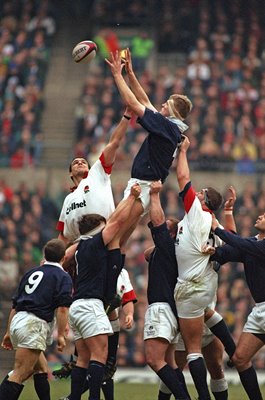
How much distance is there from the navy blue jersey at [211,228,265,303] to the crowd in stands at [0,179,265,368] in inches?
289

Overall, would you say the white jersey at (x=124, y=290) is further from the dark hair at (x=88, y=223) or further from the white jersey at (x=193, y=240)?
the dark hair at (x=88, y=223)

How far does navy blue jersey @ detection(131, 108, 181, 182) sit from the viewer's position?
11.3 m

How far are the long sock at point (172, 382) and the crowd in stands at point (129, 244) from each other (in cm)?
771

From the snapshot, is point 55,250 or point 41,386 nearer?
point 55,250

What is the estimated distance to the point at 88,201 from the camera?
11719mm

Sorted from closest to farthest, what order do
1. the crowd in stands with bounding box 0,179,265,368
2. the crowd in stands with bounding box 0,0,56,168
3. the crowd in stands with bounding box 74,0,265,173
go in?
the crowd in stands with bounding box 0,179,265,368
the crowd in stands with bounding box 74,0,265,173
the crowd in stands with bounding box 0,0,56,168

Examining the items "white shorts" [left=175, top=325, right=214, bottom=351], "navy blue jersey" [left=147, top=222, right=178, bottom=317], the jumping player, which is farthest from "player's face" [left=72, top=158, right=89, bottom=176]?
"white shorts" [left=175, top=325, right=214, bottom=351]

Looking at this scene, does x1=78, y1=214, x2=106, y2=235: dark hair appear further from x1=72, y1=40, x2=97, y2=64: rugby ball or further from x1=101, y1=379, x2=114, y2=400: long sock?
x1=72, y1=40, x2=97, y2=64: rugby ball

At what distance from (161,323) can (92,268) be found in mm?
878

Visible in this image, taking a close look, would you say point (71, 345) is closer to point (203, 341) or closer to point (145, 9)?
point (203, 341)

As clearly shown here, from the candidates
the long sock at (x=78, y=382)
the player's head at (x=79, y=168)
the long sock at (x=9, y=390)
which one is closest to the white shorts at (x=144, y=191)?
the player's head at (x=79, y=168)

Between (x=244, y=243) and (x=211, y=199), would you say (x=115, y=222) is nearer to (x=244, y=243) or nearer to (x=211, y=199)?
(x=211, y=199)

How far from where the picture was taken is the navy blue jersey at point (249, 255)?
1132cm

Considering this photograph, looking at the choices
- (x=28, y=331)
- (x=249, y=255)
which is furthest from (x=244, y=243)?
(x=28, y=331)
